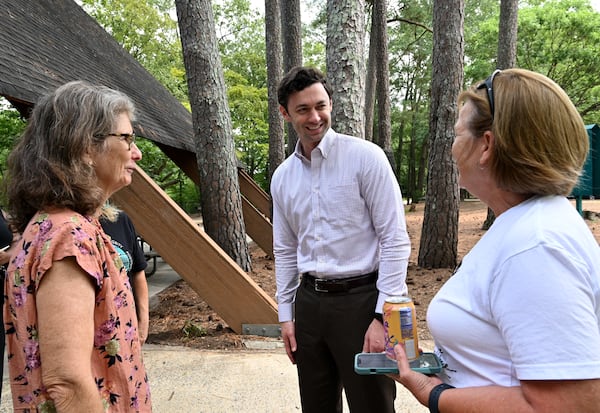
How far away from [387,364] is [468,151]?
78 cm

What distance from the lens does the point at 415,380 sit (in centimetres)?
136

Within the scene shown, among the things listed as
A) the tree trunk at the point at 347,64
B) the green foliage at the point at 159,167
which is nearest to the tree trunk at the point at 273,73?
the green foliage at the point at 159,167

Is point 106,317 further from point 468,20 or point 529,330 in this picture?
point 468,20

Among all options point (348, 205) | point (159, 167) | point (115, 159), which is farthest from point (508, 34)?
point (159, 167)

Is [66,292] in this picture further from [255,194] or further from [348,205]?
[255,194]

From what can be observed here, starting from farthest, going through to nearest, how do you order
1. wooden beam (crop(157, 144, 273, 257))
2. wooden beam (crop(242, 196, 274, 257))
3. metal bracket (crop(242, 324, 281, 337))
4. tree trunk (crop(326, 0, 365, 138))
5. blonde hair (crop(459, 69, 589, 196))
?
wooden beam (crop(242, 196, 274, 257)) → wooden beam (crop(157, 144, 273, 257)) → metal bracket (crop(242, 324, 281, 337)) → tree trunk (crop(326, 0, 365, 138)) → blonde hair (crop(459, 69, 589, 196))

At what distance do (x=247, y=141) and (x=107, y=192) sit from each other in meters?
23.8

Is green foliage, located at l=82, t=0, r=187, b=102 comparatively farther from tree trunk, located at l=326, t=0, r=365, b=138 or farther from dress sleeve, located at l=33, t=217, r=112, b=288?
dress sleeve, located at l=33, t=217, r=112, b=288

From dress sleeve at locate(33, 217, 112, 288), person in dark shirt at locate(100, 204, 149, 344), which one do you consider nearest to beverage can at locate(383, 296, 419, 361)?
dress sleeve at locate(33, 217, 112, 288)

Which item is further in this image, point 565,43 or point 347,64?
point 565,43

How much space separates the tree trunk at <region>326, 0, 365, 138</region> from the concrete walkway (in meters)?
2.31

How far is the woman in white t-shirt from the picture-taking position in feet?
3.12

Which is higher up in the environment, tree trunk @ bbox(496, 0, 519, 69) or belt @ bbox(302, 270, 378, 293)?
tree trunk @ bbox(496, 0, 519, 69)

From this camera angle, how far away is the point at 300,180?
2473 mm
